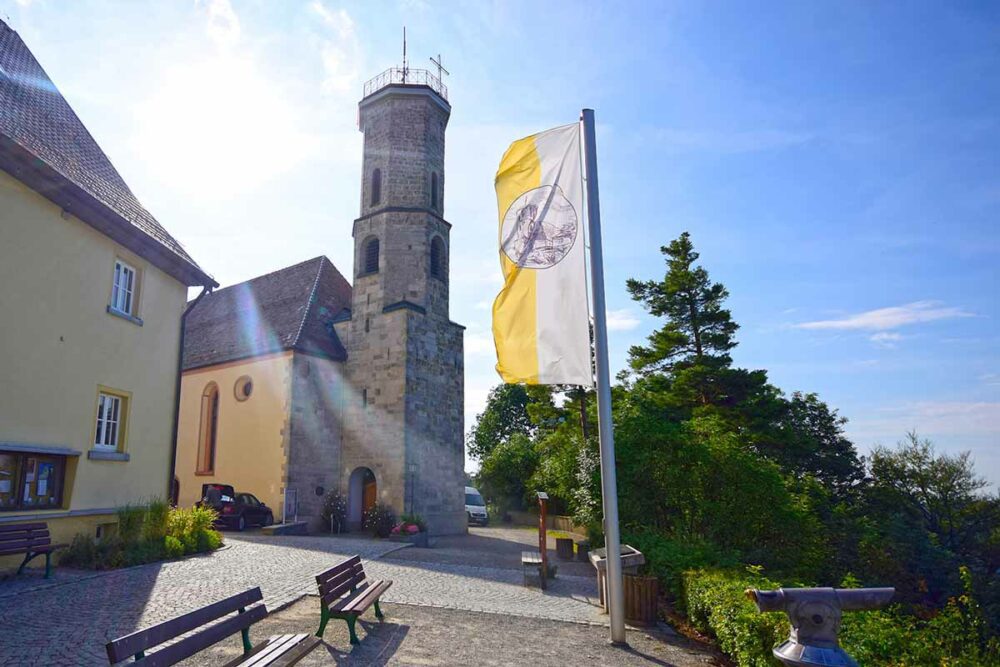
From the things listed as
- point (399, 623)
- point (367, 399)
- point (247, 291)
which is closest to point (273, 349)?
point (367, 399)

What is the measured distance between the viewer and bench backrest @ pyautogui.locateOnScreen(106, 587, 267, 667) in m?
3.84

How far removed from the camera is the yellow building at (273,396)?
910 inches

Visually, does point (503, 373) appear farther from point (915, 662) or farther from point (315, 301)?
point (315, 301)

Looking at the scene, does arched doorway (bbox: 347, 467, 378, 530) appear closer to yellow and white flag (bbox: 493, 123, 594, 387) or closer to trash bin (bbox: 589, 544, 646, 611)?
trash bin (bbox: 589, 544, 646, 611)

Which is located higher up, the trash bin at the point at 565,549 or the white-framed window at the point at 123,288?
the white-framed window at the point at 123,288

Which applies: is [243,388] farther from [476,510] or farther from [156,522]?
[156,522]

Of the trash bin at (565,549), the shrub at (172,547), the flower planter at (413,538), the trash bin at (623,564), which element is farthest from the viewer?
the flower planter at (413,538)

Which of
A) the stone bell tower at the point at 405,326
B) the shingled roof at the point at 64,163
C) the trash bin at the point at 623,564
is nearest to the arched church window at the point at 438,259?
the stone bell tower at the point at 405,326

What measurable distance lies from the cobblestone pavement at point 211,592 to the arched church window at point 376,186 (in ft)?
48.4

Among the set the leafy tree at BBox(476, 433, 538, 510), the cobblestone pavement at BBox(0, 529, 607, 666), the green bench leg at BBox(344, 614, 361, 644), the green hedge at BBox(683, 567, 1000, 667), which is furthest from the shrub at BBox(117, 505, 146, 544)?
the leafy tree at BBox(476, 433, 538, 510)

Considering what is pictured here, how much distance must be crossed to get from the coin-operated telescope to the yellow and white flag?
4185 millimetres

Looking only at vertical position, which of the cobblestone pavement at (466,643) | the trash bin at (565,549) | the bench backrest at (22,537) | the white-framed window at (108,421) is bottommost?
the trash bin at (565,549)

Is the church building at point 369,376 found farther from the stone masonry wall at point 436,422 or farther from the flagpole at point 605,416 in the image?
the flagpole at point 605,416

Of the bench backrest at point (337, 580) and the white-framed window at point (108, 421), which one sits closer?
the bench backrest at point (337, 580)
